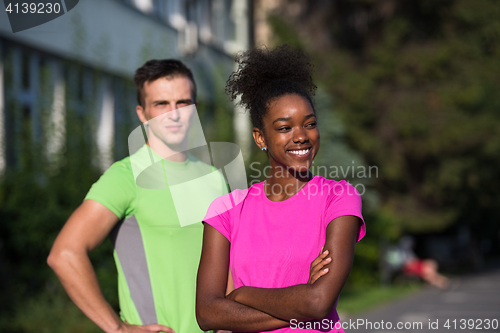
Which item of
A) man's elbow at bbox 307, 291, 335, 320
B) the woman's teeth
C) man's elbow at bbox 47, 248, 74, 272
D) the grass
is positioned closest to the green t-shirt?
man's elbow at bbox 47, 248, 74, 272

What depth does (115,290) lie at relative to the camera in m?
7.40

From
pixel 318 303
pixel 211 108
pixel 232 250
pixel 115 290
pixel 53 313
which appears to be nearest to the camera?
pixel 318 303

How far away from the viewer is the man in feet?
7.66

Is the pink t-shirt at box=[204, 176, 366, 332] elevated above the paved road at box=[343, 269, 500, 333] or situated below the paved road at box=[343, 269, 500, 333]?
above

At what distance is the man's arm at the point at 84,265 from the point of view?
232 cm

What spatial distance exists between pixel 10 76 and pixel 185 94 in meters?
5.56

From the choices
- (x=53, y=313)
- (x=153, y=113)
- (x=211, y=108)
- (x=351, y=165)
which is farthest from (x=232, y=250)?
(x=351, y=165)

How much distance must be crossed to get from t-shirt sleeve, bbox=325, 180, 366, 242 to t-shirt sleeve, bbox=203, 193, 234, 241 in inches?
14.6

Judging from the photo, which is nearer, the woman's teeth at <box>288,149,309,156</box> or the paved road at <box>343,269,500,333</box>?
the woman's teeth at <box>288,149,309,156</box>

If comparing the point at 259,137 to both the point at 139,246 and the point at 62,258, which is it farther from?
the point at 62,258

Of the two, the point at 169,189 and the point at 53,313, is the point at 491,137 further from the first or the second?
the point at 169,189

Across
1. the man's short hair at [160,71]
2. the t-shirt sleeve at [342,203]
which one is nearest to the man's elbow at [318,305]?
the t-shirt sleeve at [342,203]

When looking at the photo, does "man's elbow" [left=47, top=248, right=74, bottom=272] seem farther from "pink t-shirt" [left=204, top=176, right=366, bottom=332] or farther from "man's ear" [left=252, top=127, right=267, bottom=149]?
"man's ear" [left=252, top=127, right=267, bottom=149]

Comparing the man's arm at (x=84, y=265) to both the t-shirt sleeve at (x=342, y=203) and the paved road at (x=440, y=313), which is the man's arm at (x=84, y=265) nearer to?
the t-shirt sleeve at (x=342, y=203)
